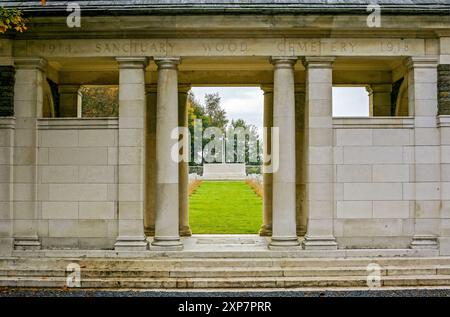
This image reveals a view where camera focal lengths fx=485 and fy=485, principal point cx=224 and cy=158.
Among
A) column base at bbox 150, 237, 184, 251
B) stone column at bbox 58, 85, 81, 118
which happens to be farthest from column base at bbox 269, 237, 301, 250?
stone column at bbox 58, 85, 81, 118

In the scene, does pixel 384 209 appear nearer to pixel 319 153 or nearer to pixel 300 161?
pixel 319 153

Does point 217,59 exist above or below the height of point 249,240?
above

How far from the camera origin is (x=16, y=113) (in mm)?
16859

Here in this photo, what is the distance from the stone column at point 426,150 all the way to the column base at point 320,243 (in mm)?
2942

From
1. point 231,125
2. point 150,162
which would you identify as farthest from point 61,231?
point 231,125

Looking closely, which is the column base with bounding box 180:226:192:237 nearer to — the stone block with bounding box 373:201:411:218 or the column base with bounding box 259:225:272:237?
the column base with bounding box 259:225:272:237

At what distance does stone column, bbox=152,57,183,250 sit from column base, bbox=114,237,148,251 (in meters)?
0.38

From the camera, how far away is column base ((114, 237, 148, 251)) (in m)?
16.5

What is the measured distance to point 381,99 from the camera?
Answer: 21000 millimetres

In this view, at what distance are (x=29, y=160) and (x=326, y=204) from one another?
10.4m

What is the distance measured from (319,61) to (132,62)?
6.48 meters
